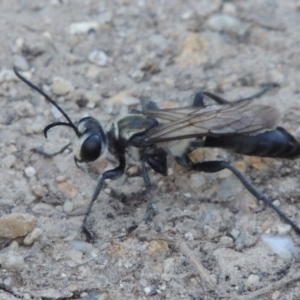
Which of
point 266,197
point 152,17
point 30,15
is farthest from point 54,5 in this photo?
point 266,197

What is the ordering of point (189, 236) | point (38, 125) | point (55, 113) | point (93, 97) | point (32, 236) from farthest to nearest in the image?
point (93, 97) → point (55, 113) → point (38, 125) → point (189, 236) → point (32, 236)

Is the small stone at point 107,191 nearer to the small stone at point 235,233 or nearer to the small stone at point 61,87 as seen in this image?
the small stone at point 235,233

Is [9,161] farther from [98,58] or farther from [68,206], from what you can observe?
[98,58]

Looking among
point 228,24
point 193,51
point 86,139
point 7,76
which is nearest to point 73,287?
point 86,139

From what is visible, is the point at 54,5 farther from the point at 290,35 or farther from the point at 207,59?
the point at 290,35

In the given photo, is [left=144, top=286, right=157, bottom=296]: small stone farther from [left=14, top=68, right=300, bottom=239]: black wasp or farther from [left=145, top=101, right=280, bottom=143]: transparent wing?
[left=145, top=101, right=280, bottom=143]: transparent wing

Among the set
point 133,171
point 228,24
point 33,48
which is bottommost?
point 133,171
